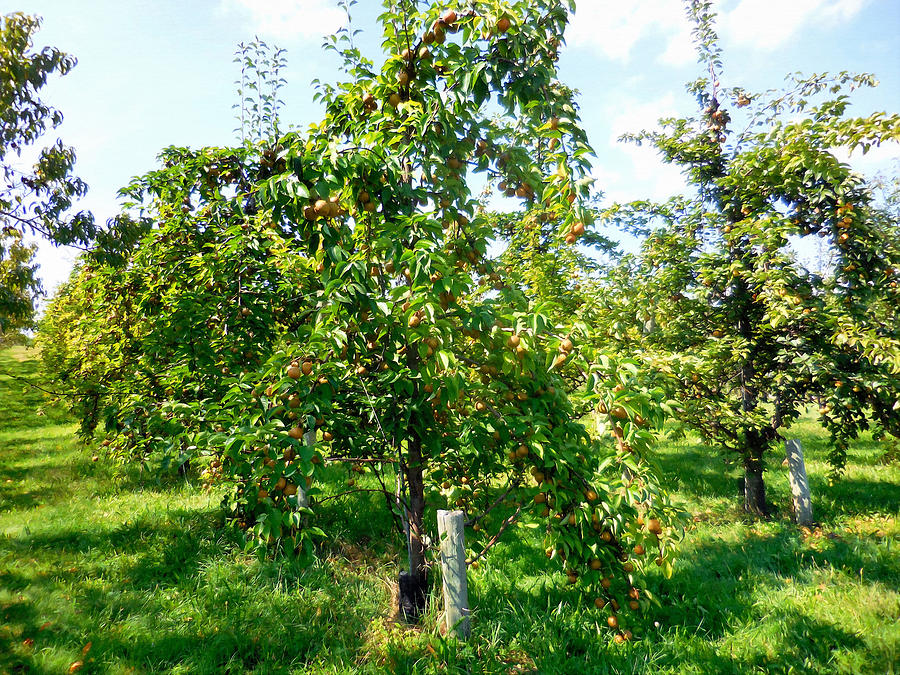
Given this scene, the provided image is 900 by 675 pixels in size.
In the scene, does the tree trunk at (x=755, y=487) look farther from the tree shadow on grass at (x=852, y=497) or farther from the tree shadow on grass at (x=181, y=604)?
the tree shadow on grass at (x=181, y=604)

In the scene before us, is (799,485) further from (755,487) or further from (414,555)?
(414,555)

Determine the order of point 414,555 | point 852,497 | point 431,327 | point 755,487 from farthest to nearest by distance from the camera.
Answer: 1. point 852,497
2. point 755,487
3. point 414,555
4. point 431,327

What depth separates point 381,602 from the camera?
12.0ft

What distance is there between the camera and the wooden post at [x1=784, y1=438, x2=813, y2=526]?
213 inches

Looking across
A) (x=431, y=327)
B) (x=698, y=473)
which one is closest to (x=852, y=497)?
(x=698, y=473)

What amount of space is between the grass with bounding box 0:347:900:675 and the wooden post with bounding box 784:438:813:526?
191 millimetres

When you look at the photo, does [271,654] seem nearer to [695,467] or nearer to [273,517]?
[273,517]

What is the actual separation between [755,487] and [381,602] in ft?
16.4

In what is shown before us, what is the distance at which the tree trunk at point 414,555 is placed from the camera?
11.0ft

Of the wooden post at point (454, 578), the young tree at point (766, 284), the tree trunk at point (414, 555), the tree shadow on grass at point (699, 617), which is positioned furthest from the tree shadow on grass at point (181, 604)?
the young tree at point (766, 284)

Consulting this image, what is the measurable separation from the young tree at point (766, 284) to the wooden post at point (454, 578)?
6.77 feet

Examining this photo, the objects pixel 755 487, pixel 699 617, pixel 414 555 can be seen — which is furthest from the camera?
pixel 755 487

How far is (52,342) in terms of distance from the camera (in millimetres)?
10477

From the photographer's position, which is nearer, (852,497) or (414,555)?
(414,555)
